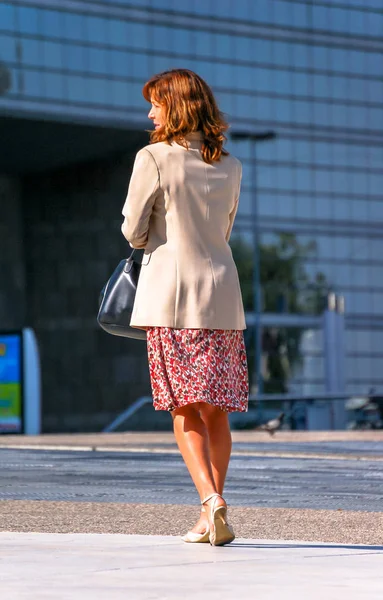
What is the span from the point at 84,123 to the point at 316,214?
14.9 meters

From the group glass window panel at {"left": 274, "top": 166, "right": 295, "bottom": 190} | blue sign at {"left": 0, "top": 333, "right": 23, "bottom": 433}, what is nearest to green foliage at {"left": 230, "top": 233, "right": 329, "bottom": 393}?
glass window panel at {"left": 274, "top": 166, "right": 295, "bottom": 190}

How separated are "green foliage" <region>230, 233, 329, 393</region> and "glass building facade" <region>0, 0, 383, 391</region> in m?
0.52

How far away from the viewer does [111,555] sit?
524 centimetres

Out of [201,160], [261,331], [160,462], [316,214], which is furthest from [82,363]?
[201,160]

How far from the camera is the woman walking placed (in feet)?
19.6

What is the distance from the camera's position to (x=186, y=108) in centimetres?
605

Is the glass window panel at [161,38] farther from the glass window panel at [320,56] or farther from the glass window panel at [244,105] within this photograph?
the glass window panel at [320,56]

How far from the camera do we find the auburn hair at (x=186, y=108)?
238 inches

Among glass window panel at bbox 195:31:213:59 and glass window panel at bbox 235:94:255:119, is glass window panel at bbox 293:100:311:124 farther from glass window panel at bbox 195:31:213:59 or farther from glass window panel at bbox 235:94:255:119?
glass window panel at bbox 195:31:213:59

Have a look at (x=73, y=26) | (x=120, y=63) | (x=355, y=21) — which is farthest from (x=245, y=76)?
(x=73, y=26)

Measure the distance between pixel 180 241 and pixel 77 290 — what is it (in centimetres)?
5574

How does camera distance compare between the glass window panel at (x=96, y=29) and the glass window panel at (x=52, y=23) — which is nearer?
the glass window panel at (x=52, y=23)

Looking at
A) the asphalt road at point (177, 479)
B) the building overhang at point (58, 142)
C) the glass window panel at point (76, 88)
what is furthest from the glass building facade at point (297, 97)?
the asphalt road at point (177, 479)

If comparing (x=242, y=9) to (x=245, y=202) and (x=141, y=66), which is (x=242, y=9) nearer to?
(x=141, y=66)
